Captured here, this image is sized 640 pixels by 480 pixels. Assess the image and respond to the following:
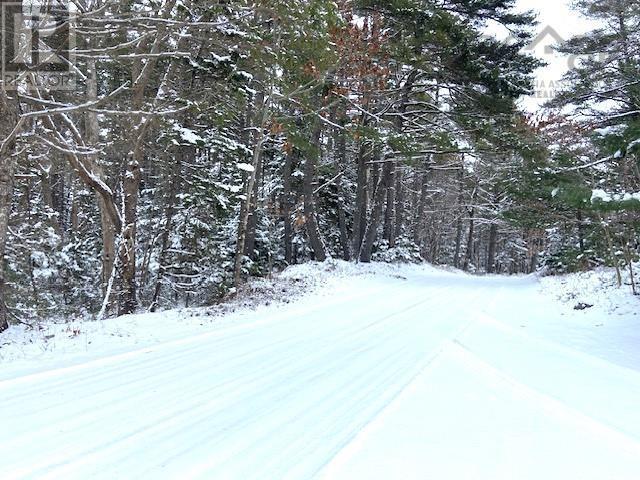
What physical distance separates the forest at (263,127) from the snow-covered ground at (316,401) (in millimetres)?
2241

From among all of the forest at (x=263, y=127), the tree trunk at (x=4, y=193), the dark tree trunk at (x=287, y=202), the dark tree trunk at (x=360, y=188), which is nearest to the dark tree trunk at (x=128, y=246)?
the forest at (x=263, y=127)

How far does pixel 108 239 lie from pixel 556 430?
9.73 m

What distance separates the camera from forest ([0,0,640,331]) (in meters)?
7.02

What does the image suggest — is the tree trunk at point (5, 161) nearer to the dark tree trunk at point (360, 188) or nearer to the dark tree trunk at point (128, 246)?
the dark tree trunk at point (128, 246)

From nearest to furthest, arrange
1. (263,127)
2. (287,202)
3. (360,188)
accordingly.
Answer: (263,127) < (360,188) < (287,202)

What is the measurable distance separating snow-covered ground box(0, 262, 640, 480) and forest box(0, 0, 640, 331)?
224 centimetres

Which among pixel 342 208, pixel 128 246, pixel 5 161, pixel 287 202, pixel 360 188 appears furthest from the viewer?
pixel 342 208

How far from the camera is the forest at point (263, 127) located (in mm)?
7023

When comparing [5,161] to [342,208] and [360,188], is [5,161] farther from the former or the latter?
[342,208]

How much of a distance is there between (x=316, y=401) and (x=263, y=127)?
838 centimetres

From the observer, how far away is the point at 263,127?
1098 cm

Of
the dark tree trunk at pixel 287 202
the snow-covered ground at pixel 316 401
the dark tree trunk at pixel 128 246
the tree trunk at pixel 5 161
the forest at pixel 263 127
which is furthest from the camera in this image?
the dark tree trunk at pixel 287 202

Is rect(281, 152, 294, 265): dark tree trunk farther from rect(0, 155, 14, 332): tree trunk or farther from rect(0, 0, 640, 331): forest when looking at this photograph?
rect(0, 155, 14, 332): tree trunk

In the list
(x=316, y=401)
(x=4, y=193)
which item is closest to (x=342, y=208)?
(x=4, y=193)
